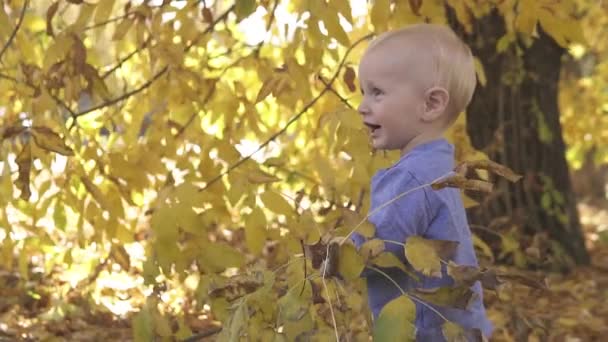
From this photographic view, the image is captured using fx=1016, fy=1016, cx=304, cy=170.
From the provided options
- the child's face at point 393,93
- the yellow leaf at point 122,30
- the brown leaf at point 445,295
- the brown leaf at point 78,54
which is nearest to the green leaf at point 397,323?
the brown leaf at point 445,295

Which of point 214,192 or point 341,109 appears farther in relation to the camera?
point 214,192

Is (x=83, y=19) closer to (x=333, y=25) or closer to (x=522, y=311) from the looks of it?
(x=333, y=25)

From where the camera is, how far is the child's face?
1.96m

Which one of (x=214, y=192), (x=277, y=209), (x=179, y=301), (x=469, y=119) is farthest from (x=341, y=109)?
(x=469, y=119)

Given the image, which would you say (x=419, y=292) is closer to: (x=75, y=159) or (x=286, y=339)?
(x=286, y=339)

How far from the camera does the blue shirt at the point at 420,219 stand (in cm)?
183

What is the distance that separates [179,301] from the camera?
4.45 metres

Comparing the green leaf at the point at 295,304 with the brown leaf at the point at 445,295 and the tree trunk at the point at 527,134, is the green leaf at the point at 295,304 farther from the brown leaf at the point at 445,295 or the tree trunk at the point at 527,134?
the tree trunk at the point at 527,134

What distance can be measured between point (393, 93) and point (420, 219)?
0.26 m

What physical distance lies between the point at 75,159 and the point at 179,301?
1.77 meters

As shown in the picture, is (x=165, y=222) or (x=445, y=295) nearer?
(x=445, y=295)

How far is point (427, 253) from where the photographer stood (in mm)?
1527

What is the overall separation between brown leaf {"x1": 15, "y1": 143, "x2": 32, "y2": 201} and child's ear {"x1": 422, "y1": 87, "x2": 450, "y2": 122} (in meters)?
0.89

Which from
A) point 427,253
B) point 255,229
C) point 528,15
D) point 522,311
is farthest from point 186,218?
point 522,311
